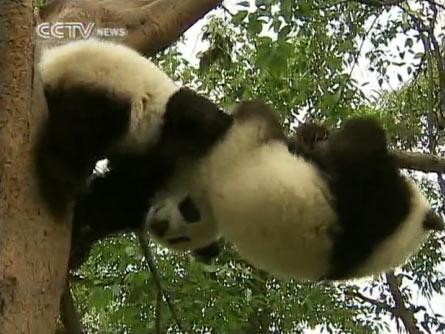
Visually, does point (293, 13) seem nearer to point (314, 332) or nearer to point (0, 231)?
point (0, 231)

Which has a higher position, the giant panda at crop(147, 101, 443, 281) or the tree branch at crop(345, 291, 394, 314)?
the giant panda at crop(147, 101, 443, 281)

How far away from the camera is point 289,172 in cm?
219

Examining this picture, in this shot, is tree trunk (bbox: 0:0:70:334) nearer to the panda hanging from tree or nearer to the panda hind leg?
the panda hanging from tree

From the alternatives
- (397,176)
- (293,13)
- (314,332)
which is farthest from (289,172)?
(314,332)

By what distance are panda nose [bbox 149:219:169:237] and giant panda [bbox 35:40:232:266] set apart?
9 centimetres

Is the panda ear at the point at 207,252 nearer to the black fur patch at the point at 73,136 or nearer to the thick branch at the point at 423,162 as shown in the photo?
the black fur patch at the point at 73,136

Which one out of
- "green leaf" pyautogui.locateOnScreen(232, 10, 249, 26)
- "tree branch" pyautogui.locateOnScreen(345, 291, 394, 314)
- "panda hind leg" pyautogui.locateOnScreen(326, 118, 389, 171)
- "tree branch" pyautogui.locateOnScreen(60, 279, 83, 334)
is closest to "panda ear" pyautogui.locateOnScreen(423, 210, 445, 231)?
"panda hind leg" pyautogui.locateOnScreen(326, 118, 389, 171)

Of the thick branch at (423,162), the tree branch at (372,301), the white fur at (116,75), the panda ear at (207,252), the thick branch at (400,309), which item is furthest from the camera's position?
the tree branch at (372,301)

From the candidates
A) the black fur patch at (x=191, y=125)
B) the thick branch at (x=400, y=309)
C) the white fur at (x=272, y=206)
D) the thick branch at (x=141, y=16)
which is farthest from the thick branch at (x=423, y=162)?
the thick branch at (x=400, y=309)

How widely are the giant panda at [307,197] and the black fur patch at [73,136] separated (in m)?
0.29

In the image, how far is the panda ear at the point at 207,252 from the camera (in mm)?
2600

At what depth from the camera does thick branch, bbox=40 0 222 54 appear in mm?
2332

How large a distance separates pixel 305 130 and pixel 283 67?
23 centimetres

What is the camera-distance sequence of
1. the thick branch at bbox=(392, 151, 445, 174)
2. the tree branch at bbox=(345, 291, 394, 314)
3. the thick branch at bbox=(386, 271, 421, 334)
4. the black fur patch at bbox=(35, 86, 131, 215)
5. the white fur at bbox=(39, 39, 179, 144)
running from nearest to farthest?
1. the black fur patch at bbox=(35, 86, 131, 215)
2. the thick branch at bbox=(392, 151, 445, 174)
3. the white fur at bbox=(39, 39, 179, 144)
4. the thick branch at bbox=(386, 271, 421, 334)
5. the tree branch at bbox=(345, 291, 394, 314)
